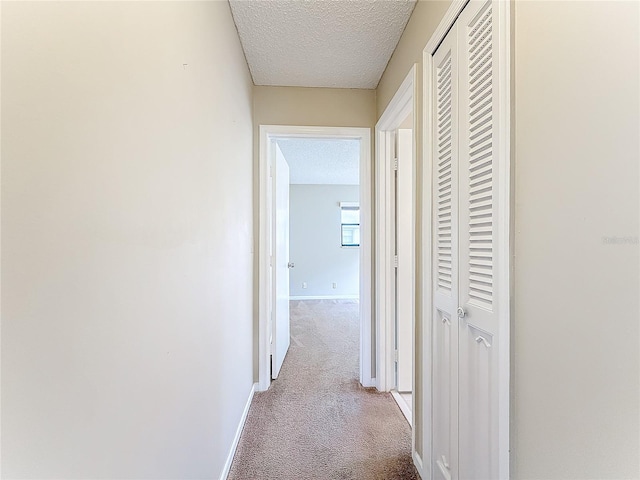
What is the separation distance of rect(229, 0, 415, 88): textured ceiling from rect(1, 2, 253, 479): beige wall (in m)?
0.56

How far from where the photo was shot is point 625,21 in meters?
0.57

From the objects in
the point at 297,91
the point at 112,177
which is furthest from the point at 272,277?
the point at 112,177

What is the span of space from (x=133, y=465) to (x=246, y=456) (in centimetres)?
117

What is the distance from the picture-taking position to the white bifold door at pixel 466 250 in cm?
96

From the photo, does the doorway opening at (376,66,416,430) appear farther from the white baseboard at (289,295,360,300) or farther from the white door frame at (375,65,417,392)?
the white baseboard at (289,295,360,300)

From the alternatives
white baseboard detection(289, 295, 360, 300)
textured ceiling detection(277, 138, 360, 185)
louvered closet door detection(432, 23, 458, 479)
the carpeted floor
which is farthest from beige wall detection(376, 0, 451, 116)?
white baseboard detection(289, 295, 360, 300)

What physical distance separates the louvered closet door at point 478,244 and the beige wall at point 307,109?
1.37m

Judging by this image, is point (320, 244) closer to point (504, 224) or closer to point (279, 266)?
point (279, 266)

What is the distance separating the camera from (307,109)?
245 cm

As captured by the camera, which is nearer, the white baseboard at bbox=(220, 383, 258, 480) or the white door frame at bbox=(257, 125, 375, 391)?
the white baseboard at bbox=(220, 383, 258, 480)

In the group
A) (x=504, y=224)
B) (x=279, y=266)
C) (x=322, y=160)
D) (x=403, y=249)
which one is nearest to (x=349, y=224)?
(x=322, y=160)

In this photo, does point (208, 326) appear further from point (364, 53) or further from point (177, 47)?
point (364, 53)

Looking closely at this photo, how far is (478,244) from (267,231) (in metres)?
1.73

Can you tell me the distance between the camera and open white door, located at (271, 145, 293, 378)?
2598 millimetres
